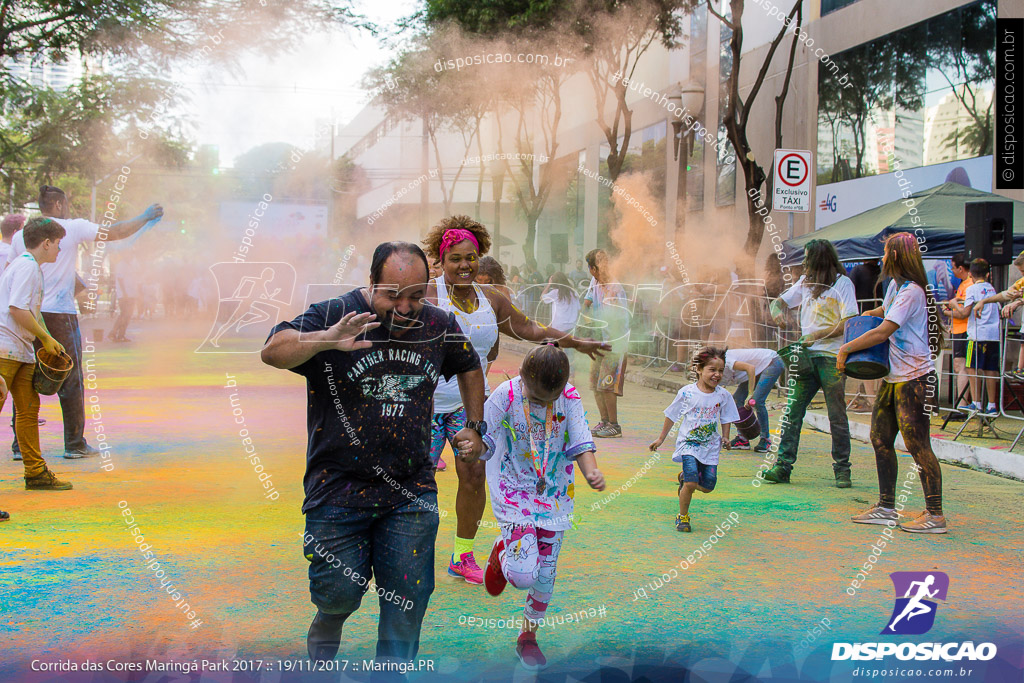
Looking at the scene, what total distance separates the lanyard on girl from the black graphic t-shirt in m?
0.65

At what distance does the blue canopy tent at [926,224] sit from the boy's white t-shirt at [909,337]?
507 cm

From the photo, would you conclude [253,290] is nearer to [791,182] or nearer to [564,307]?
[564,307]

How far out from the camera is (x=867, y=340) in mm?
5477

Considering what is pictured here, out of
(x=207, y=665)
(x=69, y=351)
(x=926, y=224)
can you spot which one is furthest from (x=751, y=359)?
(x=207, y=665)

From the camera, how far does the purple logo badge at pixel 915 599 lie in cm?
368

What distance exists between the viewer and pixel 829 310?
Answer: 21.9 feet

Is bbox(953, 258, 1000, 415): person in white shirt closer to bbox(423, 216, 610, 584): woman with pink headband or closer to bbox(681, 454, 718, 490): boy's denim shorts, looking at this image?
bbox(681, 454, 718, 490): boy's denim shorts

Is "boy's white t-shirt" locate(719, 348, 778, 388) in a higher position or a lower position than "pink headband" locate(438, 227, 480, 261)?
lower

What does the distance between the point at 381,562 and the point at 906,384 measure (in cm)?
385

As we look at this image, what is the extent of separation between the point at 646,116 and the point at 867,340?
16.1 metres

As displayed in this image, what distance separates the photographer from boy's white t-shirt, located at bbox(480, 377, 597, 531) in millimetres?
3420

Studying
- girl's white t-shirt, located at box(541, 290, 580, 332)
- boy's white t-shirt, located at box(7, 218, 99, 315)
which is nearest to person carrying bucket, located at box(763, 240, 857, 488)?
girl's white t-shirt, located at box(541, 290, 580, 332)

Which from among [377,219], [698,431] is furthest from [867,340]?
[377,219]

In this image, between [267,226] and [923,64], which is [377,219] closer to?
[267,226]
